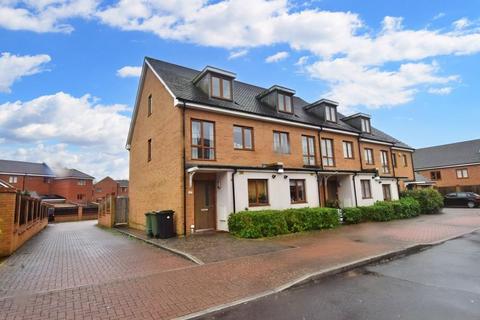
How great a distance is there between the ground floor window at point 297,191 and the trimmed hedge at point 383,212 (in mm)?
2549

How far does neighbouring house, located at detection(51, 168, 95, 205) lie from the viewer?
150 feet

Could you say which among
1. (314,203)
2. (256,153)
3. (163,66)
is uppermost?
(163,66)

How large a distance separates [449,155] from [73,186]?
58.4 m

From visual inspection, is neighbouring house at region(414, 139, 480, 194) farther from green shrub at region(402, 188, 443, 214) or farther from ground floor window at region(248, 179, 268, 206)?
ground floor window at region(248, 179, 268, 206)

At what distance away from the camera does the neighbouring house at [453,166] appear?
116 feet

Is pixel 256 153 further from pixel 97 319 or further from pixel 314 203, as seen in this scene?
pixel 97 319

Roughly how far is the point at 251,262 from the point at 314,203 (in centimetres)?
938

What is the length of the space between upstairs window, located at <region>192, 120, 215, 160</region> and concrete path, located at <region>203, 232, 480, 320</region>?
27.7ft

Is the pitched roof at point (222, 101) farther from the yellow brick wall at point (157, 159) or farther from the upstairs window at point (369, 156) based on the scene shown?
the upstairs window at point (369, 156)

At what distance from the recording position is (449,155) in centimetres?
3931

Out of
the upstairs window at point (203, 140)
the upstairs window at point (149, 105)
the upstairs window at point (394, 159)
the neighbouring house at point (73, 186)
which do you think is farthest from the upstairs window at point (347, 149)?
the neighbouring house at point (73, 186)

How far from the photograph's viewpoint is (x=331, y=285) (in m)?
5.57

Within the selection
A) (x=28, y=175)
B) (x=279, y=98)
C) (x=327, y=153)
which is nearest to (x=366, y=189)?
(x=327, y=153)

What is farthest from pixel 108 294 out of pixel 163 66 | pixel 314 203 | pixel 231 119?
pixel 163 66
